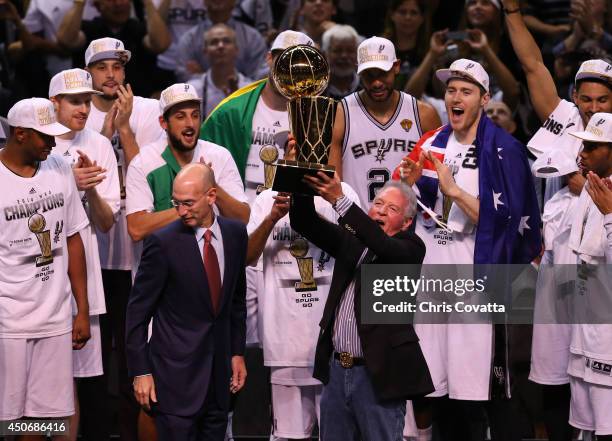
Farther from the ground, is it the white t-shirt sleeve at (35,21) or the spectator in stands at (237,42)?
the white t-shirt sleeve at (35,21)

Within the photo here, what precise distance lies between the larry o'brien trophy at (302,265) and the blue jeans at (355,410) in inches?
34.5

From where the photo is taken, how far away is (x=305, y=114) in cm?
520

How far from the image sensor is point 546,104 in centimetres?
747

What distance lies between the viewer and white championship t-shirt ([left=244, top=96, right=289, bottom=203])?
299 inches

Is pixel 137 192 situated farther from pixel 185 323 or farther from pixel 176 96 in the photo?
pixel 185 323

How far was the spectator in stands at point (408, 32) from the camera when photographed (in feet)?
32.1

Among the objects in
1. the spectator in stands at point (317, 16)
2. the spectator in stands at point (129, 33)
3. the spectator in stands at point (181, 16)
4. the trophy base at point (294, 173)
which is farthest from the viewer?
the spectator in stands at point (181, 16)

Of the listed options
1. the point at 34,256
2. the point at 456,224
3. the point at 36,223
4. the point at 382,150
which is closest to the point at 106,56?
the point at 36,223

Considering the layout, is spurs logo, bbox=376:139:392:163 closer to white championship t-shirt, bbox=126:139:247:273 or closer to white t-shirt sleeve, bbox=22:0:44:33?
white championship t-shirt, bbox=126:139:247:273

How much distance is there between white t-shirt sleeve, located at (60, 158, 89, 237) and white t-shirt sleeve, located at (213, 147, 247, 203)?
79cm

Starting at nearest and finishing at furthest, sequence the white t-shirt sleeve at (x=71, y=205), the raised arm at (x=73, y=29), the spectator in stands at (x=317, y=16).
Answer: the white t-shirt sleeve at (x=71, y=205) → the raised arm at (x=73, y=29) → the spectator in stands at (x=317, y=16)

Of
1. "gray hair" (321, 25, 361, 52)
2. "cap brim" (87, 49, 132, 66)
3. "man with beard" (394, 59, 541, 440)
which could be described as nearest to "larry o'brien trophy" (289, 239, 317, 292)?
"man with beard" (394, 59, 541, 440)

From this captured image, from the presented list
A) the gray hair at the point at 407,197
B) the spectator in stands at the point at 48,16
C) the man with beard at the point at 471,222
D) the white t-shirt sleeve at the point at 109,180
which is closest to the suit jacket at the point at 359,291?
the gray hair at the point at 407,197

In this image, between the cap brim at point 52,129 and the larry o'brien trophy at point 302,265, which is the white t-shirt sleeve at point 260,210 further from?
the cap brim at point 52,129
